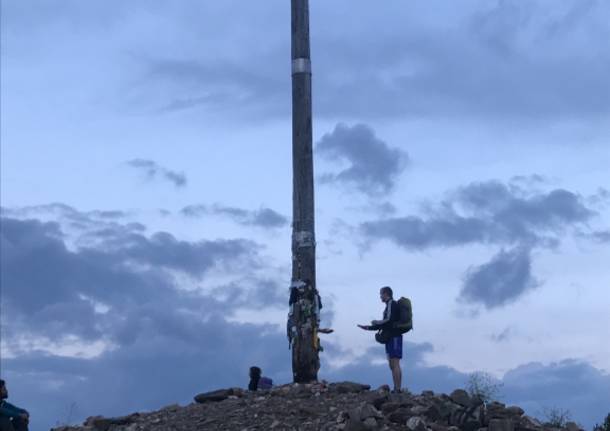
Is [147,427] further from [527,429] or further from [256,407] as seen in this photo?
[527,429]

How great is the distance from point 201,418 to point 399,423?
3.07m

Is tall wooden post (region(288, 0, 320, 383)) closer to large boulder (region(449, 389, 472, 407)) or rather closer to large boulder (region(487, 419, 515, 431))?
large boulder (region(449, 389, 472, 407))

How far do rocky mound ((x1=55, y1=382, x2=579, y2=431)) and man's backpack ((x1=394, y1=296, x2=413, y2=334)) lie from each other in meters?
1.04

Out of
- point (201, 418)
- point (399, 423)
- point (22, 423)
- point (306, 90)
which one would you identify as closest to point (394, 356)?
point (399, 423)

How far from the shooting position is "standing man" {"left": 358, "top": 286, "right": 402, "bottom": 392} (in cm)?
1864

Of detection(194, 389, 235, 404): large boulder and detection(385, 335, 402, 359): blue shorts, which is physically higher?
detection(385, 335, 402, 359): blue shorts

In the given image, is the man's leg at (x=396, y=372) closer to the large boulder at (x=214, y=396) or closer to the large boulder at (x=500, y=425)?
the large boulder at (x=500, y=425)

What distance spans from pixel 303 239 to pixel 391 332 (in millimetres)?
2188

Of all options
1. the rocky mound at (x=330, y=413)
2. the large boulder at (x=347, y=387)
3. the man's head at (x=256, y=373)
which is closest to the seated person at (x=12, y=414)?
the rocky mound at (x=330, y=413)

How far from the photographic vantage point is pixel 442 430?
16.6 meters

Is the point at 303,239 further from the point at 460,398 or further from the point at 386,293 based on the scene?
the point at 460,398

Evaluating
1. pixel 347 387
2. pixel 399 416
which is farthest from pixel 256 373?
pixel 399 416

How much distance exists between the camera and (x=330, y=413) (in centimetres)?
1703

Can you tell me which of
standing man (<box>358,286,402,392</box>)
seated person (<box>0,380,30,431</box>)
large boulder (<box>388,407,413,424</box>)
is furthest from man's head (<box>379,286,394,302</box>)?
seated person (<box>0,380,30,431</box>)
